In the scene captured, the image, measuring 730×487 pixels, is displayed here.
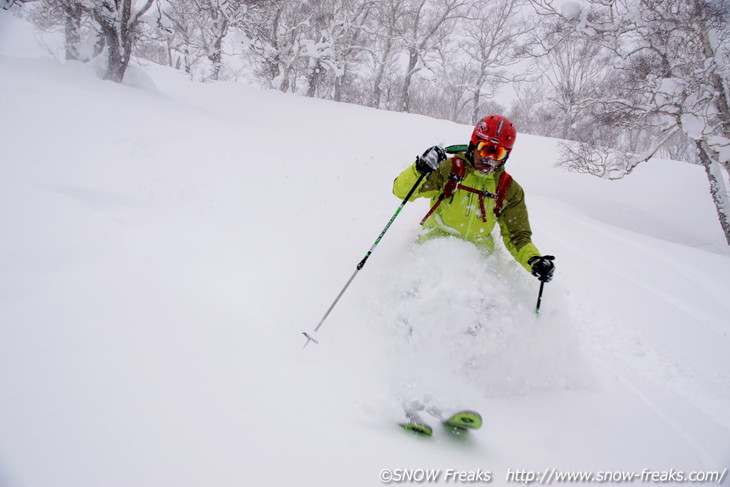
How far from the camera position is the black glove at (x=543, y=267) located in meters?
3.04

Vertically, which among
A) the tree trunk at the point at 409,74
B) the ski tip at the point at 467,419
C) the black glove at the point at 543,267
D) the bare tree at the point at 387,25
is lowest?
the ski tip at the point at 467,419

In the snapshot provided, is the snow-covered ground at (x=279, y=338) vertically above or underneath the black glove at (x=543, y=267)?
underneath

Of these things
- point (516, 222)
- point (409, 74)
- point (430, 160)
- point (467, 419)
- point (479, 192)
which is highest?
point (409, 74)

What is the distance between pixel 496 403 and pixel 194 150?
585 centimetres

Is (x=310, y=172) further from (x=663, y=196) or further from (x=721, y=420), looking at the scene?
(x=663, y=196)

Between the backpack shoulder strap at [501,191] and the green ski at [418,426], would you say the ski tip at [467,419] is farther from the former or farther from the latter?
the backpack shoulder strap at [501,191]

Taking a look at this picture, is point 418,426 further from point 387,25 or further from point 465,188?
point 387,25

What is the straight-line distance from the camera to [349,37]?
25.5 meters

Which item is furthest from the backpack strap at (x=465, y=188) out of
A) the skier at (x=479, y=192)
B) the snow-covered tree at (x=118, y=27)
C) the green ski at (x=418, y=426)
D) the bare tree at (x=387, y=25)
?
the bare tree at (x=387, y=25)

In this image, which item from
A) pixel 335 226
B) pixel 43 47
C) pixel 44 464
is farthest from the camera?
pixel 43 47


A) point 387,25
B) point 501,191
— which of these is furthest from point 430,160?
point 387,25

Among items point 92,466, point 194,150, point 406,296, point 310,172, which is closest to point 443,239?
point 406,296

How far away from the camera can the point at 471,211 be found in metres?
3.31

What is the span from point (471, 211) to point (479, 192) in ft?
0.63
